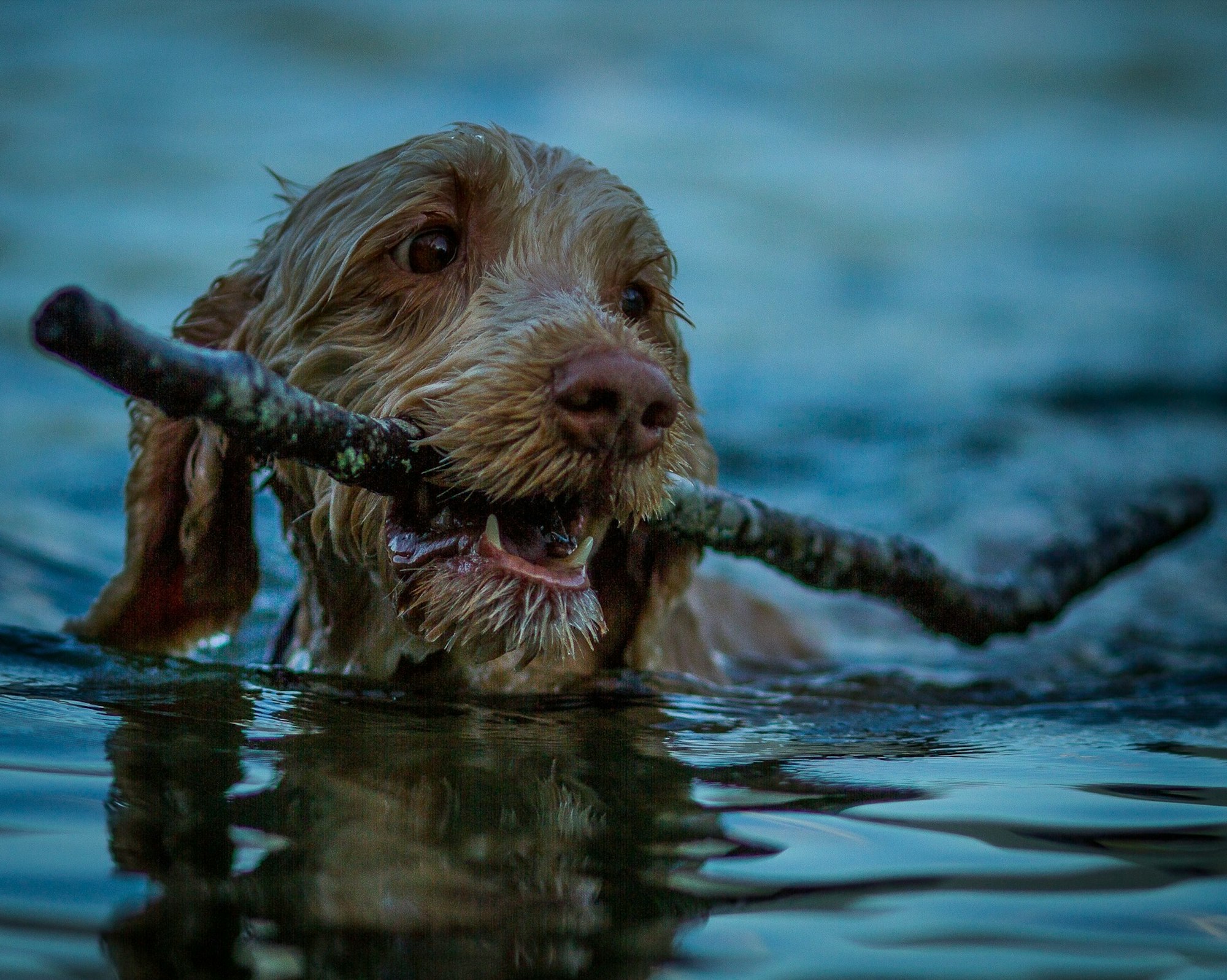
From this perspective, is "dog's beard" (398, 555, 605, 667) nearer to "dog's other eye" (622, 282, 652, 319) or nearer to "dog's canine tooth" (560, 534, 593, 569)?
"dog's canine tooth" (560, 534, 593, 569)

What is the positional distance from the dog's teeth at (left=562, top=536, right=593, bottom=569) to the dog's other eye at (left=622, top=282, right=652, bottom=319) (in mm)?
819

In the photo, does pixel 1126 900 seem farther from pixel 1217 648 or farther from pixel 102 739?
pixel 1217 648

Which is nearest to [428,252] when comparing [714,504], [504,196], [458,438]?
[504,196]

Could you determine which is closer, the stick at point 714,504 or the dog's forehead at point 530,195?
the stick at point 714,504

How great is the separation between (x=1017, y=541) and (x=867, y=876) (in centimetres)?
660

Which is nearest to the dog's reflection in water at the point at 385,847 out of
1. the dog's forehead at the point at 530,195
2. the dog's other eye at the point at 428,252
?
the dog's other eye at the point at 428,252

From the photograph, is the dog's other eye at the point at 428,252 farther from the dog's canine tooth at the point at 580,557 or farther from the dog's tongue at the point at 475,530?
the dog's canine tooth at the point at 580,557

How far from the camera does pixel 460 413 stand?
2893 millimetres

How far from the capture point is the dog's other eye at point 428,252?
336 cm

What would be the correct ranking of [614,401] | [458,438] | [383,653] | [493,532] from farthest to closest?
[383,653] < [493,532] < [458,438] < [614,401]

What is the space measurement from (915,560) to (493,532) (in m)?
1.43

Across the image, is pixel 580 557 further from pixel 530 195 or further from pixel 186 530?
pixel 186 530

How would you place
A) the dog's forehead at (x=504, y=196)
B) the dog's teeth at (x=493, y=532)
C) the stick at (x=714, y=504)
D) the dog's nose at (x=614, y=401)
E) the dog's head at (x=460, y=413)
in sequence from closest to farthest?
1. the stick at (x=714, y=504)
2. the dog's nose at (x=614, y=401)
3. the dog's head at (x=460, y=413)
4. the dog's teeth at (x=493, y=532)
5. the dog's forehead at (x=504, y=196)

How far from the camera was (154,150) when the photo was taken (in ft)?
56.5
